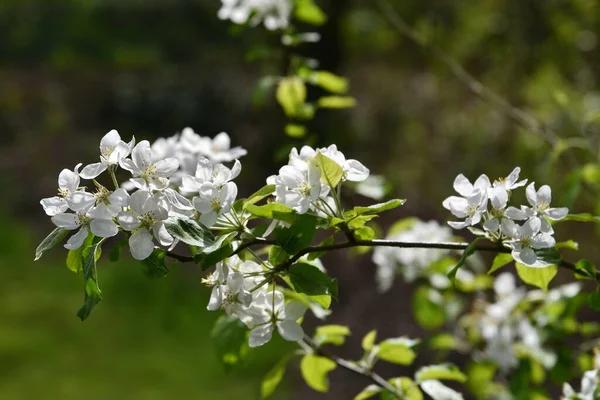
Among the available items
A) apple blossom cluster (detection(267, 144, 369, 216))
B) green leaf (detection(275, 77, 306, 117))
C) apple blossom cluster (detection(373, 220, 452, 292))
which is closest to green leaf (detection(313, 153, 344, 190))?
apple blossom cluster (detection(267, 144, 369, 216))

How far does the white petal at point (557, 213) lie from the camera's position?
756 millimetres

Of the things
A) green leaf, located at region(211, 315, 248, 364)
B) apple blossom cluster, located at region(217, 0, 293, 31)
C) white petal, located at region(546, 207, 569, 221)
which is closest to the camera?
white petal, located at region(546, 207, 569, 221)

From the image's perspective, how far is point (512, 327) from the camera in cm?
139

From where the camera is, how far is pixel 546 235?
728 millimetres

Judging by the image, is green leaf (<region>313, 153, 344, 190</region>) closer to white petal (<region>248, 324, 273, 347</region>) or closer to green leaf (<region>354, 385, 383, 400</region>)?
white petal (<region>248, 324, 273, 347</region>)

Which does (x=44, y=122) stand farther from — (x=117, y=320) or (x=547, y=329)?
(x=547, y=329)

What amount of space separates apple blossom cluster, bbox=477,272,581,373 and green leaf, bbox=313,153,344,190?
72 cm

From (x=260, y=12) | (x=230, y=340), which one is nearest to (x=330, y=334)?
(x=230, y=340)

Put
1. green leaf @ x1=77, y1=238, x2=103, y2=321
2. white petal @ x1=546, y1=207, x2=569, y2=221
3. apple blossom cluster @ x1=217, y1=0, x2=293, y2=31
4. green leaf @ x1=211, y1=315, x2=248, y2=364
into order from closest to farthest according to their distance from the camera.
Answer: green leaf @ x1=77, y1=238, x2=103, y2=321
white petal @ x1=546, y1=207, x2=569, y2=221
green leaf @ x1=211, y1=315, x2=248, y2=364
apple blossom cluster @ x1=217, y1=0, x2=293, y2=31

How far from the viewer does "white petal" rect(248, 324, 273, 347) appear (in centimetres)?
79

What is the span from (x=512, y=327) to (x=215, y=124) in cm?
446

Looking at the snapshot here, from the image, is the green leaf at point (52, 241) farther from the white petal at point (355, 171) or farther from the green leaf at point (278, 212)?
the white petal at point (355, 171)

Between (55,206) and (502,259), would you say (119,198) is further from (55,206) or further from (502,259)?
(502,259)

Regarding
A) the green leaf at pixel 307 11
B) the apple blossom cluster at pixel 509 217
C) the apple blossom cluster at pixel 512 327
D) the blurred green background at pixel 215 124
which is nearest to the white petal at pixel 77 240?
the apple blossom cluster at pixel 509 217
